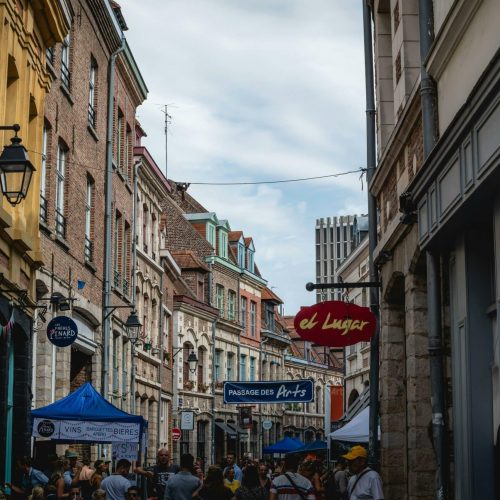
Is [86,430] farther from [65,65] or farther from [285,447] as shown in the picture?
[285,447]

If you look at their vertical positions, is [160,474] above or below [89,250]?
below

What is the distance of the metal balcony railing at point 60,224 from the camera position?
24484 mm

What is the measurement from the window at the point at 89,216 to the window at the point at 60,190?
2.51 metres

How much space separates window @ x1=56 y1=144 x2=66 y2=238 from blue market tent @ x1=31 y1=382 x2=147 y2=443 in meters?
6.27

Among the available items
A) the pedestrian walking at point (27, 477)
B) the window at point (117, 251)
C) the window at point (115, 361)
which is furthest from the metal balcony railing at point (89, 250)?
the pedestrian walking at point (27, 477)

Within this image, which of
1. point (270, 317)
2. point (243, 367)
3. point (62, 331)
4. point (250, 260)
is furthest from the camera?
point (270, 317)

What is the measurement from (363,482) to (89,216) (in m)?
16.3

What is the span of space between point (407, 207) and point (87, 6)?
626 inches

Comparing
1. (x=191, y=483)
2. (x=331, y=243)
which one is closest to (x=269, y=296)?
(x=191, y=483)

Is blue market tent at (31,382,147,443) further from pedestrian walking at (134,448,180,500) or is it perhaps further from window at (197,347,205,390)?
window at (197,347,205,390)

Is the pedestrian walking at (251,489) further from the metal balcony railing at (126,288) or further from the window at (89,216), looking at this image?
the metal balcony railing at (126,288)

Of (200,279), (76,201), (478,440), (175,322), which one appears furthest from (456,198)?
(200,279)

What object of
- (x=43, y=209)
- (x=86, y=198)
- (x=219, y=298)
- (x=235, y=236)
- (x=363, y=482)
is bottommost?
(x=363, y=482)

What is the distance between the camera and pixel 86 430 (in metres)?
18.7
